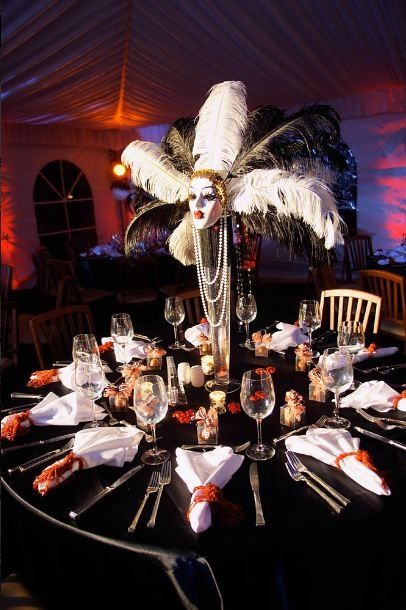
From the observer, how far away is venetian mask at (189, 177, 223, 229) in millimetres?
1664

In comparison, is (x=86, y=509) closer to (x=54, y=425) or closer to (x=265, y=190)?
(x=54, y=425)

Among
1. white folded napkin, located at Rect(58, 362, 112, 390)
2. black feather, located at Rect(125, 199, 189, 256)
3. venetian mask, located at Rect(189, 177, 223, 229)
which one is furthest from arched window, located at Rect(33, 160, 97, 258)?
venetian mask, located at Rect(189, 177, 223, 229)

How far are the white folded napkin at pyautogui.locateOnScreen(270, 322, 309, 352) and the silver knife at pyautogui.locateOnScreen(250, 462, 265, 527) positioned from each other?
0.87 m

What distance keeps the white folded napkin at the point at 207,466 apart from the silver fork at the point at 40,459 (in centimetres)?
34

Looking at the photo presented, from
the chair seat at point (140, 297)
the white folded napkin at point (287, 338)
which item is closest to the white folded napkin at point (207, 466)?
the white folded napkin at point (287, 338)

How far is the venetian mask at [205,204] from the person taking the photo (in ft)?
5.46

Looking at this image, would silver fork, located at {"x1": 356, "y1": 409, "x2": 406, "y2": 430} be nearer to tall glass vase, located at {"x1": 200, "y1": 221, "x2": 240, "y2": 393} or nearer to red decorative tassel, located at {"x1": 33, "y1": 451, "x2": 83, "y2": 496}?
tall glass vase, located at {"x1": 200, "y1": 221, "x2": 240, "y2": 393}

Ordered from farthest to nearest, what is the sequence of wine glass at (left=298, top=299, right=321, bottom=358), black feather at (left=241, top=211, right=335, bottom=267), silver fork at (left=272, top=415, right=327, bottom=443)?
wine glass at (left=298, top=299, right=321, bottom=358), black feather at (left=241, top=211, right=335, bottom=267), silver fork at (left=272, top=415, right=327, bottom=443)

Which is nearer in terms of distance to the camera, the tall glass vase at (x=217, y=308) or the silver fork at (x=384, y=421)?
the silver fork at (x=384, y=421)

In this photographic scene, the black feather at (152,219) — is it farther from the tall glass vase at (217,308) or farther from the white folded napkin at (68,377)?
the white folded napkin at (68,377)

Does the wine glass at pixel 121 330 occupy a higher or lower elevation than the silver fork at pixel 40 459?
higher

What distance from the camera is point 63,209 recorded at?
775 centimetres

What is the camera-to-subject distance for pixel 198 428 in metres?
1.37

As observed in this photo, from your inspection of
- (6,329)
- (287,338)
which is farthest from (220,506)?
(6,329)
